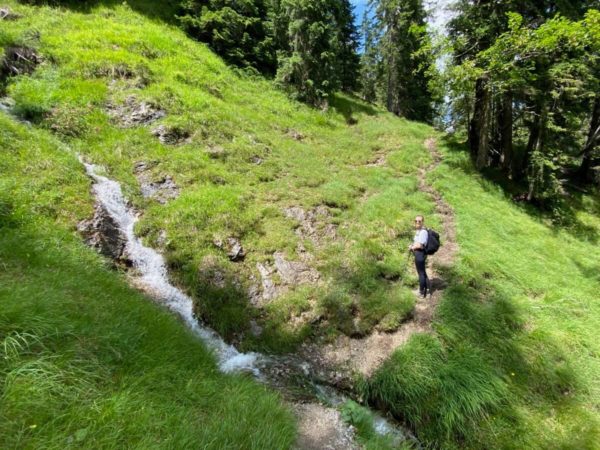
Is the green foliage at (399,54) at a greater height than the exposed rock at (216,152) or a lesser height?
greater

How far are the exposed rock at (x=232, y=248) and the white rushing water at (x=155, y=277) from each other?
149 centimetres

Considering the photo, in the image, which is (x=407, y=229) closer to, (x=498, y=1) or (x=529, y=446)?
(x=529, y=446)

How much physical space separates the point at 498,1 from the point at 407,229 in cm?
1109

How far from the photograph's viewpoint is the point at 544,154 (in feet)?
45.3

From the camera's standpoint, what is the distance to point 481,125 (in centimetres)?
1568

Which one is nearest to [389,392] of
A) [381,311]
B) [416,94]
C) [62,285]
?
[381,311]

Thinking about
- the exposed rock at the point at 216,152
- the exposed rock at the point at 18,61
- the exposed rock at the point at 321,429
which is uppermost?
the exposed rock at the point at 18,61

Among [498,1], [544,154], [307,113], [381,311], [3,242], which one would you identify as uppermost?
[498,1]

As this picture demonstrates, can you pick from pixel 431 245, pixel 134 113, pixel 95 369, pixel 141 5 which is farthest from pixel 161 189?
pixel 141 5

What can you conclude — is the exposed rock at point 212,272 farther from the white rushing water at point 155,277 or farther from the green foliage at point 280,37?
the green foliage at point 280,37

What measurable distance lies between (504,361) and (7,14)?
883 inches

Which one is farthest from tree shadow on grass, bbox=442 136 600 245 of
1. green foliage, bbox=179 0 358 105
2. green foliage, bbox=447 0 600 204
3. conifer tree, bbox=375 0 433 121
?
conifer tree, bbox=375 0 433 121

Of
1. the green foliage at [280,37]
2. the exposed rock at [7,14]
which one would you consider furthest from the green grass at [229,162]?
the green foliage at [280,37]

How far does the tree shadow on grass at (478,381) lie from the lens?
17.4 ft
